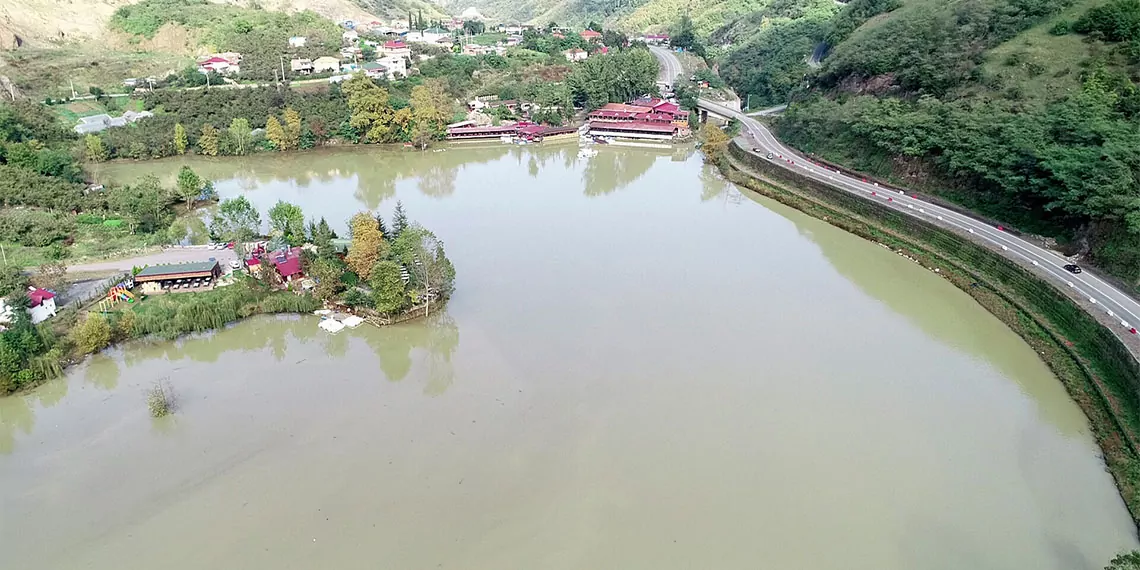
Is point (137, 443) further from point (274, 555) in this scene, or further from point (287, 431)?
point (274, 555)

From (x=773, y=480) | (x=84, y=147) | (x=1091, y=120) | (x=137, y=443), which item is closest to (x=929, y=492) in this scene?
(x=773, y=480)

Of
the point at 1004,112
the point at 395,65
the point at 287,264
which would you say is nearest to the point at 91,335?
the point at 287,264

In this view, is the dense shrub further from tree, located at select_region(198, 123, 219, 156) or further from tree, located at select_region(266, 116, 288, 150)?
tree, located at select_region(266, 116, 288, 150)

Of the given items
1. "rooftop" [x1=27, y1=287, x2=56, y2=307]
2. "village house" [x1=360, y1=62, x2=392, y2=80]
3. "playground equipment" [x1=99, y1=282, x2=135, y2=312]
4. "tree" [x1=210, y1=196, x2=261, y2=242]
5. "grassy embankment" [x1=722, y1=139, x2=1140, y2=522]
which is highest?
"village house" [x1=360, y1=62, x2=392, y2=80]

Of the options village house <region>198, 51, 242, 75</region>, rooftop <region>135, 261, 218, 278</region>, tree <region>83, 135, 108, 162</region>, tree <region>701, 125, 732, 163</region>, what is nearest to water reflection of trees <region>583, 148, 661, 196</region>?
tree <region>701, 125, 732, 163</region>

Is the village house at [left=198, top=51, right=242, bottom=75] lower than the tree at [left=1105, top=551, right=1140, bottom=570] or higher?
higher

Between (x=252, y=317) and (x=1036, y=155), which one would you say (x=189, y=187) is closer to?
(x=252, y=317)
